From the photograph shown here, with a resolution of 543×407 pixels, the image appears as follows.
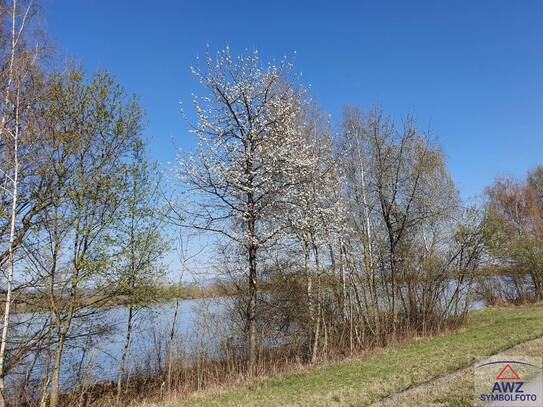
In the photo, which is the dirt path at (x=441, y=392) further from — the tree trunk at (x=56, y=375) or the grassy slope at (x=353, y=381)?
the tree trunk at (x=56, y=375)

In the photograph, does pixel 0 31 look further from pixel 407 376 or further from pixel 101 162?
pixel 407 376

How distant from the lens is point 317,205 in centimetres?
1166

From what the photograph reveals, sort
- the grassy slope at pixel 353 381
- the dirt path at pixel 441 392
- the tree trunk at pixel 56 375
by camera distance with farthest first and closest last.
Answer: the tree trunk at pixel 56 375, the grassy slope at pixel 353 381, the dirt path at pixel 441 392

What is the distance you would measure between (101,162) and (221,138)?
3.12m

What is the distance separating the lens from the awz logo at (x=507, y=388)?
14.7 ft

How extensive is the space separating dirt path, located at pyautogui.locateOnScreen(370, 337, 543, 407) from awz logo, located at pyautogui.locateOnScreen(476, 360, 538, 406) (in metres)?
0.16

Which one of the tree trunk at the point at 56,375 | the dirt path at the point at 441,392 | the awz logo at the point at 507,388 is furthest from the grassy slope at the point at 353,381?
the tree trunk at the point at 56,375

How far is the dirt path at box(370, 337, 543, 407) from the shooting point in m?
4.70

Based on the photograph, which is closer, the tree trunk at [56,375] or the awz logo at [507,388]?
the awz logo at [507,388]

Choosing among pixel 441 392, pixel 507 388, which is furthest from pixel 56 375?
pixel 507 388

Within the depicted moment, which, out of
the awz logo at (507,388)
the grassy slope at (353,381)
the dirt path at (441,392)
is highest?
the awz logo at (507,388)

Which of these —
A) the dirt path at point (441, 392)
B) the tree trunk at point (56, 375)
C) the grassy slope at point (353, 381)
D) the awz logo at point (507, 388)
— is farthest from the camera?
the tree trunk at point (56, 375)

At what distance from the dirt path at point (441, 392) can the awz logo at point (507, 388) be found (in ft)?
0.51

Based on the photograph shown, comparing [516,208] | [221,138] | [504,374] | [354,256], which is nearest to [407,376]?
[504,374]
